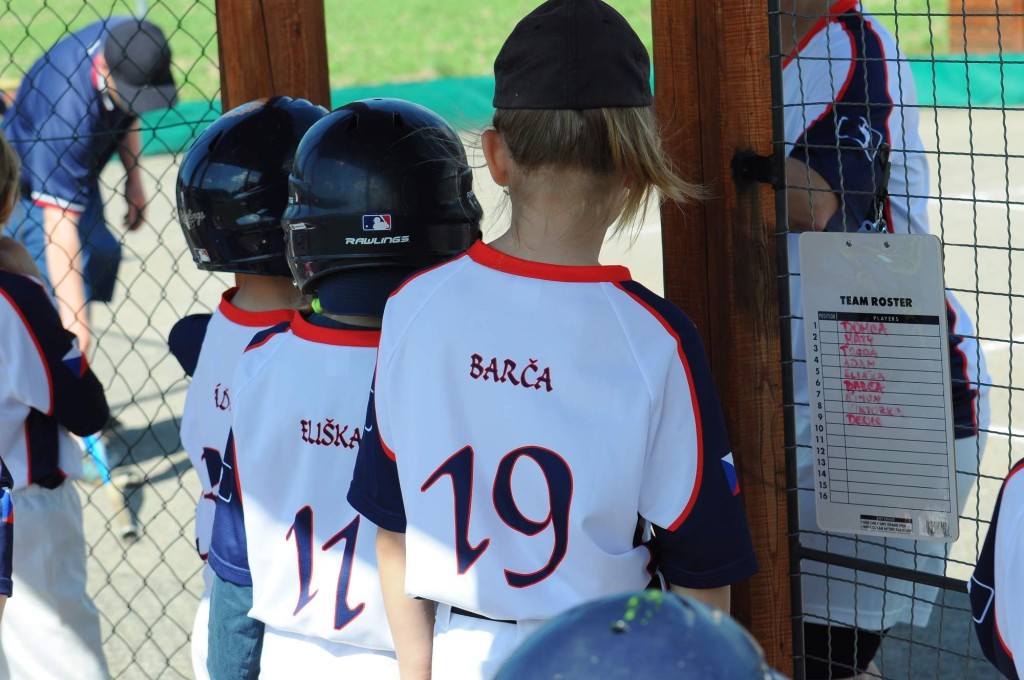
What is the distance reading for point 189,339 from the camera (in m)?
3.08

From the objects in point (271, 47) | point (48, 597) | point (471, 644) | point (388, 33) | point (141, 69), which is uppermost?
point (388, 33)

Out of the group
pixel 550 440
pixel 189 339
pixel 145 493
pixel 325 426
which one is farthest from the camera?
pixel 145 493

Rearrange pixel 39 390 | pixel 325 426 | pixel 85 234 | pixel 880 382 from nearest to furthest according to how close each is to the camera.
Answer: pixel 325 426 < pixel 880 382 < pixel 39 390 < pixel 85 234

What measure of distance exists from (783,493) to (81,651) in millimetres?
2179

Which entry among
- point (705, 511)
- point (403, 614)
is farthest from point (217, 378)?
point (705, 511)

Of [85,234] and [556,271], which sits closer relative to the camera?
[556,271]

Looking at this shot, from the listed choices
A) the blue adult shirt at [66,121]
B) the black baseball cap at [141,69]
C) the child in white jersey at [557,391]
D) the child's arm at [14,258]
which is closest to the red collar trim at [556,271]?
the child in white jersey at [557,391]

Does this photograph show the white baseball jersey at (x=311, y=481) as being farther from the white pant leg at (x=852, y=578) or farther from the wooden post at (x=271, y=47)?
the wooden post at (x=271, y=47)

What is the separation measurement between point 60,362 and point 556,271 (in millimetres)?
1834

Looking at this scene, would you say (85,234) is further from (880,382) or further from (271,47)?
(880,382)

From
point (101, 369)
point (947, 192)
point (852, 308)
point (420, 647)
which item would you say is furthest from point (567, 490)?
point (947, 192)

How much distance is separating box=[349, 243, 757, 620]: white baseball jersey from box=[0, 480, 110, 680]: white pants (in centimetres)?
177

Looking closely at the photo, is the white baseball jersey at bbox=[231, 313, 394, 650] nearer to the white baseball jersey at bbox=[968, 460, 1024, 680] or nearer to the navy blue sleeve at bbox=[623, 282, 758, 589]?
the navy blue sleeve at bbox=[623, 282, 758, 589]

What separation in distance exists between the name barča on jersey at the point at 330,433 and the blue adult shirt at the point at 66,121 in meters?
4.15
